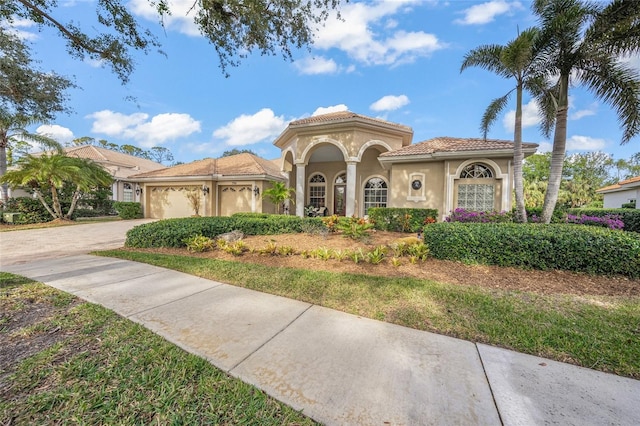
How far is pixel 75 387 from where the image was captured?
2.05 m

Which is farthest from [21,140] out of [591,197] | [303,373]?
[591,197]

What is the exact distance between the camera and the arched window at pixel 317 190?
1812cm

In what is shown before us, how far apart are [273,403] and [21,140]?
86.0 feet

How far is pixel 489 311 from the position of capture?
3.58 metres

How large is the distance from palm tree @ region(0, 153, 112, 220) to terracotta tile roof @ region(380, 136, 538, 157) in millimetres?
17189

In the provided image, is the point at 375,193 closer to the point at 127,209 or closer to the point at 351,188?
the point at 351,188

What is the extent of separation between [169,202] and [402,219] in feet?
55.7

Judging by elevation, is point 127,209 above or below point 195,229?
above

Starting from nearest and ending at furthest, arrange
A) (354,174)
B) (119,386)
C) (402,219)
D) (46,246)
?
1. (119,386)
2. (46,246)
3. (402,219)
4. (354,174)

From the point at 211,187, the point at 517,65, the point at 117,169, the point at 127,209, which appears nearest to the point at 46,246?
the point at 211,187

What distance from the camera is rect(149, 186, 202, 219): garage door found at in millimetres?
18203

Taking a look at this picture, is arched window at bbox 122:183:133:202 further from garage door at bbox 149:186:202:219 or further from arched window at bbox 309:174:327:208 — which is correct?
arched window at bbox 309:174:327:208

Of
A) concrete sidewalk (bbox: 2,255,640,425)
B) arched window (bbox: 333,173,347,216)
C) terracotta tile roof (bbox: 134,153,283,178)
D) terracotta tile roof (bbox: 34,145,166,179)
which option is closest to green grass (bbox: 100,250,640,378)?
concrete sidewalk (bbox: 2,255,640,425)

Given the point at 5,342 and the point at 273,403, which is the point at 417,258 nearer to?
the point at 273,403
